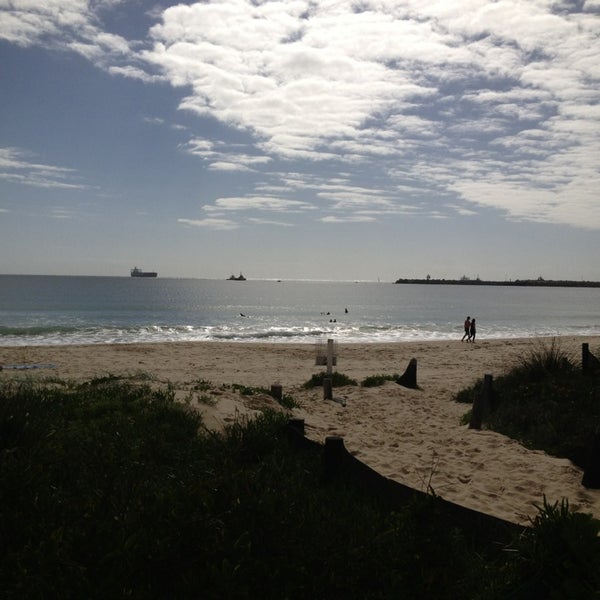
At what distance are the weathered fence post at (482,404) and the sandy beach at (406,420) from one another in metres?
0.29

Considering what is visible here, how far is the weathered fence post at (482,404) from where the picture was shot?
1055cm

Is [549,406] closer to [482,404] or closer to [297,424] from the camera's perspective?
[482,404]

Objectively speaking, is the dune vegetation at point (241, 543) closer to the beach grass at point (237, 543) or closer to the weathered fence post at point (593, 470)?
the beach grass at point (237, 543)

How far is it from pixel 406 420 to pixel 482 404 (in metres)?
1.62

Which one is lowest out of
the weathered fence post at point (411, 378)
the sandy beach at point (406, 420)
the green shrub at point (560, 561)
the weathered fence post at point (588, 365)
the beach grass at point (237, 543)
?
the sandy beach at point (406, 420)

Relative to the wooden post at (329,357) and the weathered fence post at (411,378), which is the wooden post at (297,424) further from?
the weathered fence post at (411,378)

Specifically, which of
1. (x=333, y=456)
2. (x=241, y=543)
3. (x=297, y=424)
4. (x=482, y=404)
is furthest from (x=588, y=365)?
(x=241, y=543)

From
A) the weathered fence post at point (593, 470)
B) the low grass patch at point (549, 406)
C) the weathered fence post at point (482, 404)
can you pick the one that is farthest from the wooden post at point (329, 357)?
the weathered fence post at point (593, 470)

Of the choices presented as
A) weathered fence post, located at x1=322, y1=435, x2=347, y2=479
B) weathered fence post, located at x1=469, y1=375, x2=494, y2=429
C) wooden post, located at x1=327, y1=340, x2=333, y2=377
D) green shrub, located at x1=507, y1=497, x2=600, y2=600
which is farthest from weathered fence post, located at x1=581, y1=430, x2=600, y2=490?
wooden post, located at x1=327, y1=340, x2=333, y2=377

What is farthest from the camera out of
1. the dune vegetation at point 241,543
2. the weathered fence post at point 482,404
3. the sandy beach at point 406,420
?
the weathered fence post at point 482,404

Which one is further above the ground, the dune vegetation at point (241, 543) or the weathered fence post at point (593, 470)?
the dune vegetation at point (241, 543)

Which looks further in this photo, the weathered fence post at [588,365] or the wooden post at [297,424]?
the weathered fence post at [588,365]

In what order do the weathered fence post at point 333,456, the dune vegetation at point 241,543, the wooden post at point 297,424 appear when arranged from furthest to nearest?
the wooden post at point 297,424 → the weathered fence post at point 333,456 → the dune vegetation at point 241,543

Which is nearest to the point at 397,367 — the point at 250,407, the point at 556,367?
the point at 556,367
